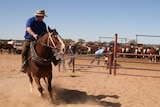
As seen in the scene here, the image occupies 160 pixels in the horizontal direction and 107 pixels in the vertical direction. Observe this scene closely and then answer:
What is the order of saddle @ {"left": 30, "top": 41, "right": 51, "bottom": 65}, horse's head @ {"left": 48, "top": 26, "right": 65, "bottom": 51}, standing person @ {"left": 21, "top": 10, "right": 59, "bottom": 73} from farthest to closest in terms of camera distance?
standing person @ {"left": 21, "top": 10, "right": 59, "bottom": 73} → saddle @ {"left": 30, "top": 41, "right": 51, "bottom": 65} → horse's head @ {"left": 48, "top": 26, "right": 65, "bottom": 51}

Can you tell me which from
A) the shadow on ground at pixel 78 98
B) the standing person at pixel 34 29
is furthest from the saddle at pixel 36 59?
the shadow on ground at pixel 78 98

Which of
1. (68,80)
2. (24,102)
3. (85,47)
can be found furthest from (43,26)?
(85,47)

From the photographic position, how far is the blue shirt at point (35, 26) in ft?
20.1

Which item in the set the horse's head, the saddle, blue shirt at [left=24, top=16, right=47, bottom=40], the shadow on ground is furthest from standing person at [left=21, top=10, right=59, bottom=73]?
the shadow on ground

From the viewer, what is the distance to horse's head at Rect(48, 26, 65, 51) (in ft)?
17.2

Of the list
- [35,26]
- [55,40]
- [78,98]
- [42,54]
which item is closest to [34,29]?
[35,26]

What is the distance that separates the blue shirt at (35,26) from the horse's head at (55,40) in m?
0.79

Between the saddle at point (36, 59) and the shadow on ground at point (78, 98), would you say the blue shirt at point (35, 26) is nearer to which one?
the saddle at point (36, 59)

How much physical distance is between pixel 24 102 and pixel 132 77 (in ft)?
18.3

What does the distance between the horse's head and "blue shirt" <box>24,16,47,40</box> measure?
79cm

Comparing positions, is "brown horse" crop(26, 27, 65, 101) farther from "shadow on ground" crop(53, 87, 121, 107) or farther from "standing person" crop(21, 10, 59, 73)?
"shadow on ground" crop(53, 87, 121, 107)

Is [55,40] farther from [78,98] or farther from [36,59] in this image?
[78,98]

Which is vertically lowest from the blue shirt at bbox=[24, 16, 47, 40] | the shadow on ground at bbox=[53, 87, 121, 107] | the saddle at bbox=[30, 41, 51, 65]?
the shadow on ground at bbox=[53, 87, 121, 107]

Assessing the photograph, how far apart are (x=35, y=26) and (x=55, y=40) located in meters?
1.08
